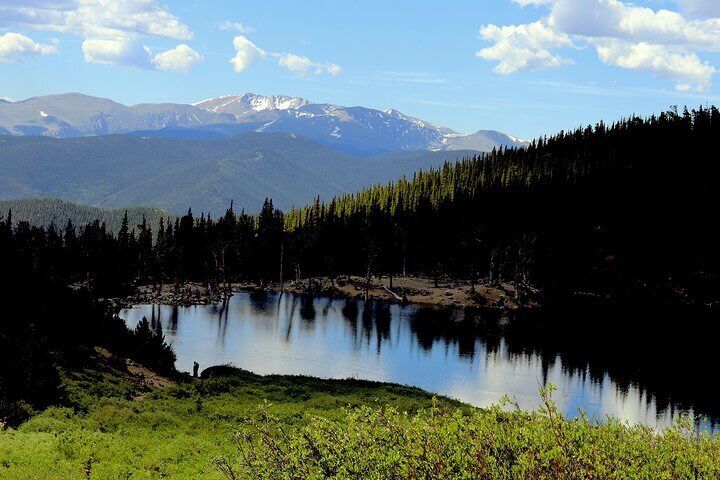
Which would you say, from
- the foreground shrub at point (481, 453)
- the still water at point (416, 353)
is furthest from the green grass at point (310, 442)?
the still water at point (416, 353)

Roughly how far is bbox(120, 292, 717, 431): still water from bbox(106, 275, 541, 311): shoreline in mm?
10330

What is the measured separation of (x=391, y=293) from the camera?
596 feet

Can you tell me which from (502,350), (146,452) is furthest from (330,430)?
(502,350)

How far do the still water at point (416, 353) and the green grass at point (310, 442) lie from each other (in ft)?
96.4

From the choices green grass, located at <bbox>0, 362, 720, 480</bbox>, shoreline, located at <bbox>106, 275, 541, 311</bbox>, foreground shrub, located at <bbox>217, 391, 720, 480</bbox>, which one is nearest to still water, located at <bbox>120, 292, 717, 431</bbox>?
shoreline, located at <bbox>106, 275, 541, 311</bbox>

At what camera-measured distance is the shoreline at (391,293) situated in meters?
167

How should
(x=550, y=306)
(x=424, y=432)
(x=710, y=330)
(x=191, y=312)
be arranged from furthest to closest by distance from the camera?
(x=550, y=306) < (x=191, y=312) < (x=710, y=330) < (x=424, y=432)

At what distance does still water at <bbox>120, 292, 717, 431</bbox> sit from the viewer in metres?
84.9

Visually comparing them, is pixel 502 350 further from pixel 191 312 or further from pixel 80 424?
pixel 80 424

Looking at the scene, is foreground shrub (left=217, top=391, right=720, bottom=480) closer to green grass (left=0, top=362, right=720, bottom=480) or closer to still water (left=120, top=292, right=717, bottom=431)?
green grass (left=0, top=362, right=720, bottom=480)

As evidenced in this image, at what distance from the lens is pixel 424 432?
23.6 metres

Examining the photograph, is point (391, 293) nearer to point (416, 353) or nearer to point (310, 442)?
point (416, 353)

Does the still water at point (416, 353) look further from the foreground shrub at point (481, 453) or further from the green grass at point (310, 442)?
the foreground shrub at point (481, 453)

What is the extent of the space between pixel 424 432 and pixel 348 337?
102m
